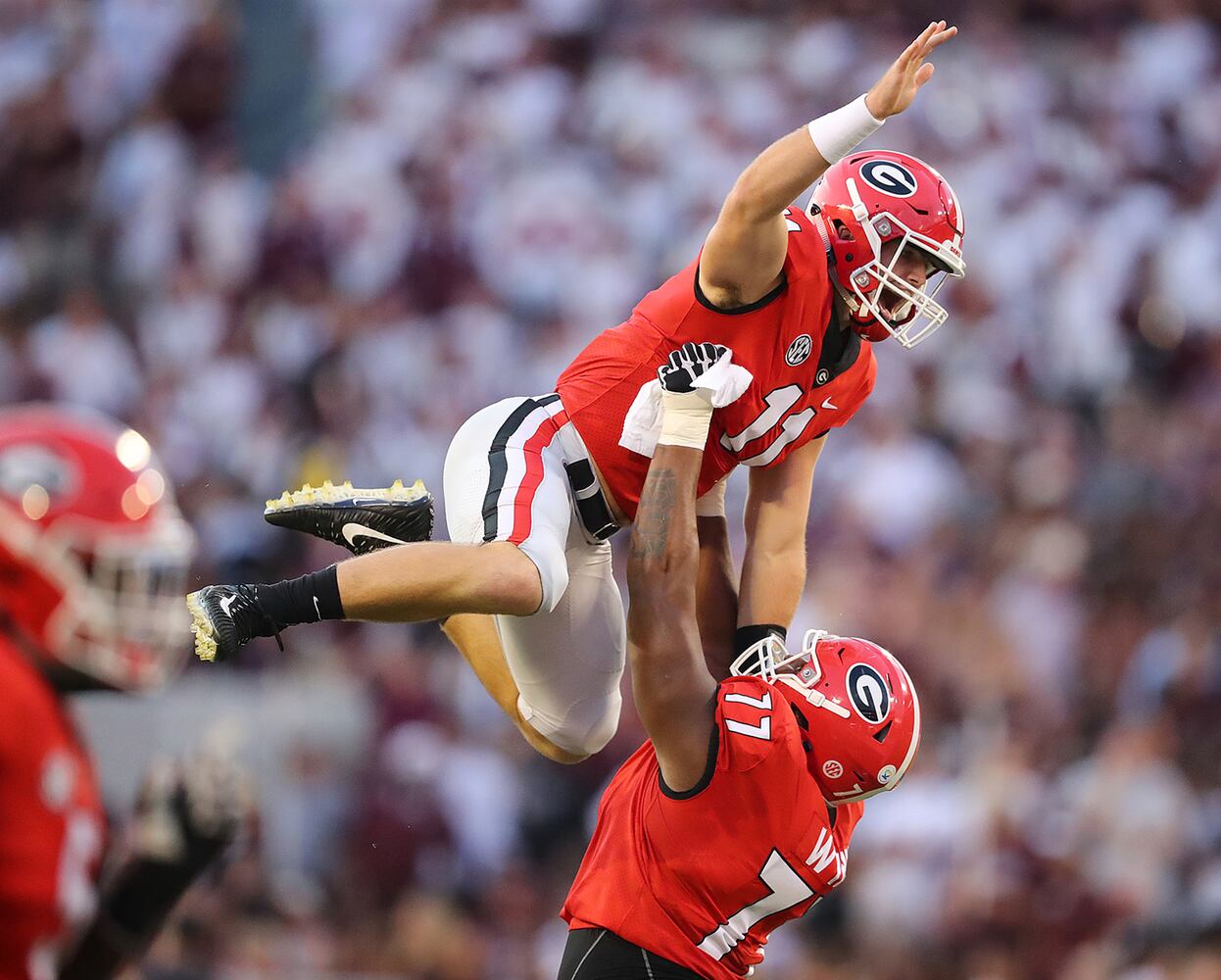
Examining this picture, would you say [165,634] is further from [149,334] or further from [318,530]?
[149,334]

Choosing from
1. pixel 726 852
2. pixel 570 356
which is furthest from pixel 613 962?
pixel 570 356

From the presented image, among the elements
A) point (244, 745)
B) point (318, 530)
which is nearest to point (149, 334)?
point (244, 745)

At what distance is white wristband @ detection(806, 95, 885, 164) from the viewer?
425cm

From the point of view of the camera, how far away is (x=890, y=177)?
15.6 feet

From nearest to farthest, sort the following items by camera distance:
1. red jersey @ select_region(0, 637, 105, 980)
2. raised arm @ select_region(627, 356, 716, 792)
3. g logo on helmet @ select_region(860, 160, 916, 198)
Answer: red jersey @ select_region(0, 637, 105, 980) → raised arm @ select_region(627, 356, 716, 792) → g logo on helmet @ select_region(860, 160, 916, 198)

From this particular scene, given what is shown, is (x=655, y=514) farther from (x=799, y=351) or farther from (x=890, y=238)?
(x=890, y=238)

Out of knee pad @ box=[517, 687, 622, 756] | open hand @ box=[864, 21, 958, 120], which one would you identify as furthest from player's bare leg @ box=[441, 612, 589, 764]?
open hand @ box=[864, 21, 958, 120]

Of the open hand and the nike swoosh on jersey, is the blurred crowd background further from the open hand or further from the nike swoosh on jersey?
→ the open hand

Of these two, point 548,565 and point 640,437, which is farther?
point 640,437

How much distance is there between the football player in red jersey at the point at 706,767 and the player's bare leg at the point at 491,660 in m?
0.94

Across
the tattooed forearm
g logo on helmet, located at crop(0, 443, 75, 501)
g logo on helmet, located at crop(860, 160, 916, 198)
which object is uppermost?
g logo on helmet, located at crop(0, 443, 75, 501)

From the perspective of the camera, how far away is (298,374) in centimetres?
1012

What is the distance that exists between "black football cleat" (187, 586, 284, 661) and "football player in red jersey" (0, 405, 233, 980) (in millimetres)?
1577

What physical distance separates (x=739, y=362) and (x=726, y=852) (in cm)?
127
